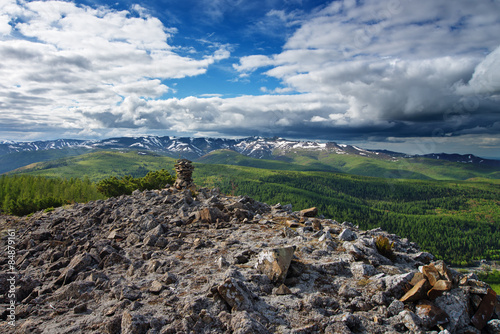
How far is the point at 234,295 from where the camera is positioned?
7.73 m

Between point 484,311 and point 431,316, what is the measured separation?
5.82ft

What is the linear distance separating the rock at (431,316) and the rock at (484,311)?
0.88 m

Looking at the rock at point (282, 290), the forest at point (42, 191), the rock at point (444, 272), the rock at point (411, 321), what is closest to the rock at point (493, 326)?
the rock at point (444, 272)

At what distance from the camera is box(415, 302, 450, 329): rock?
695 cm

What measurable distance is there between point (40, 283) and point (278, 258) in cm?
1126

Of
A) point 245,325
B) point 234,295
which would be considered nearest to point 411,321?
point 245,325

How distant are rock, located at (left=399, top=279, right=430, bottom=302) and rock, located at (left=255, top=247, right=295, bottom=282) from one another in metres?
3.92

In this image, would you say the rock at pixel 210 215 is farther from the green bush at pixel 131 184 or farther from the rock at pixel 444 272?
the green bush at pixel 131 184

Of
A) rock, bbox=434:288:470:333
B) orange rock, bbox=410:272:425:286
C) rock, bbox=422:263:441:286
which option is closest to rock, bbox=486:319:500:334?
rock, bbox=434:288:470:333

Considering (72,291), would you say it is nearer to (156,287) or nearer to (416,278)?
(156,287)

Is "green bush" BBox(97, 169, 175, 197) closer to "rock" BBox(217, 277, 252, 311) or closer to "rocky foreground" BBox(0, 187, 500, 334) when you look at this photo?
"rocky foreground" BBox(0, 187, 500, 334)

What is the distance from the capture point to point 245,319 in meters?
6.75

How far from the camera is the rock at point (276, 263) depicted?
30.5 feet

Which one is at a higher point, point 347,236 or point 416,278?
point 416,278
